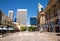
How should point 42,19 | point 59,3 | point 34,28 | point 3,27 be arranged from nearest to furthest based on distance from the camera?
point 59,3 < point 3,27 < point 42,19 < point 34,28

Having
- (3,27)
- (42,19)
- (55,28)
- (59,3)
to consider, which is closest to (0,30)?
(3,27)

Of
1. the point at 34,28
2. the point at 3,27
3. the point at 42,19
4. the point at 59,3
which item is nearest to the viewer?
the point at 59,3

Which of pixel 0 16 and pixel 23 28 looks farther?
pixel 23 28

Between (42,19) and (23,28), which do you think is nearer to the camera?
(42,19)

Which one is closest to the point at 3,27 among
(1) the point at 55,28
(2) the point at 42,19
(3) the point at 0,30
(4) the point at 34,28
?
(3) the point at 0,30

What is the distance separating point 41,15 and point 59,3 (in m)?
78.7

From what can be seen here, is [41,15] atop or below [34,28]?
atop

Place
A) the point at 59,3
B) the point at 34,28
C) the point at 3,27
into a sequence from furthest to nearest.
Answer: the point at 34,28 → the point at 3,27 → the point at 59,3

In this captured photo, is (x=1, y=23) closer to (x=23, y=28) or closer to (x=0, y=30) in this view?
(x=0, y=30)

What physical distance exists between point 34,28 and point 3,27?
117321mm

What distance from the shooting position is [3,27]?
226ft

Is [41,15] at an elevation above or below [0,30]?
above

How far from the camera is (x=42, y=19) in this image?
13688 centimetres

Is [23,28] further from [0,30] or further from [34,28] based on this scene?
[0,30]
